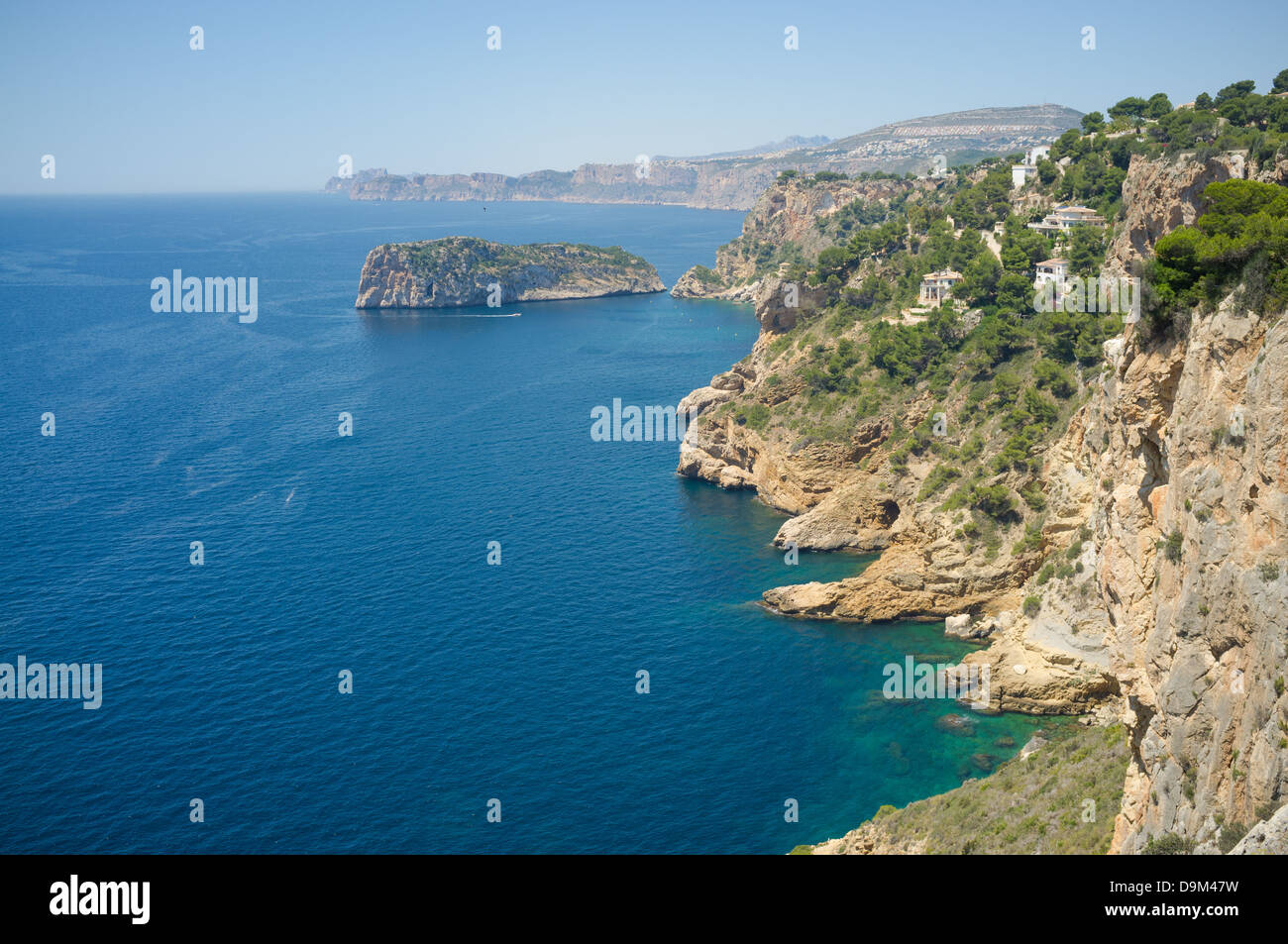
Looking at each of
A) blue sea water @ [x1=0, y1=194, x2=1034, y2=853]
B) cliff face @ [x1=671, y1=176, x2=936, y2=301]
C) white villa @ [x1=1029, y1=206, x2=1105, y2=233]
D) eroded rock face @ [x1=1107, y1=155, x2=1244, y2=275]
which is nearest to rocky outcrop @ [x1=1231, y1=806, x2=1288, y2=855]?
blue sea water @ [x1=0, y1=194, x2=1034, y2=853]

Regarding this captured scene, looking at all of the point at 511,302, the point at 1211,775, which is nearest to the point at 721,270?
the point at 511,302

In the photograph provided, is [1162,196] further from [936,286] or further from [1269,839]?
[936,286]

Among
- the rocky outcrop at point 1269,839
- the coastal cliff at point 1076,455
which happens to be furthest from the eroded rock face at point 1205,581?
the rocky outcrop at point 1269,839

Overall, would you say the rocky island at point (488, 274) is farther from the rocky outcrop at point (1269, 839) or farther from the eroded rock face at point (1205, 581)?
the rocky outcrop at point (1269, 839)

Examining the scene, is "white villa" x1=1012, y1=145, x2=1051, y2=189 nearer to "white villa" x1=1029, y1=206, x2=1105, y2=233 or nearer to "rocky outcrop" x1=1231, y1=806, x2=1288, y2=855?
"white villa" x1=1029, y1=206, x2=1105, y2=233

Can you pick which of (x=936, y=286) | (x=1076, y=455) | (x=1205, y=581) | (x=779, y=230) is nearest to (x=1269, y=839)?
(x=1205, y=581)

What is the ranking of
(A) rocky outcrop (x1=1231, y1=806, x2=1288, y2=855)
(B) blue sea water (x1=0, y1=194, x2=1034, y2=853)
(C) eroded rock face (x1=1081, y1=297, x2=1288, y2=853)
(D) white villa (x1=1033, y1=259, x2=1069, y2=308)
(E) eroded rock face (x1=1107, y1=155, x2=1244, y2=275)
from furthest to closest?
(D) white villa (x1=1033, y1=259, x2=1069, y2=308)
(B) blue sea water (x1=0, y1=194, x2=1034, y2=853)
(E) eroded rock face (x1=1107, y1=155, x2=1244, y2=275)
(C) eroded rock face (x1=1081, y1=297, x2=1288, y2=853)
(A) rocky outcrop (x1=1231, y1=806, x2=1288, y2=855)
